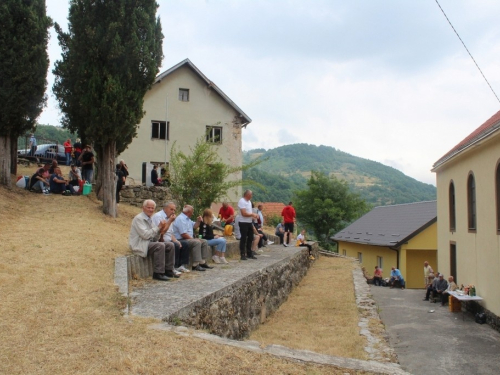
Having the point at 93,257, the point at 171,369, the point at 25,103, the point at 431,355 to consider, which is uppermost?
the point at 25,103

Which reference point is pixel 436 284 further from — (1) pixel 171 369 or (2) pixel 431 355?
(1) pixel 171 369

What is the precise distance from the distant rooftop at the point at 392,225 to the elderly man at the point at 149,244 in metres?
22.2

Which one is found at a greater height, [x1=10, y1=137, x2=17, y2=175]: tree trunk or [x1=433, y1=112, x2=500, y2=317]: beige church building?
[x1=10, y1=137, x2=17, y2=175]: tree trunk

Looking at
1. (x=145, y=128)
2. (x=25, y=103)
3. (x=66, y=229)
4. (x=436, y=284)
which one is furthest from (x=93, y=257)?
(x=145, y=128)

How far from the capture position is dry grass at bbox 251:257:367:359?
26.0 ft

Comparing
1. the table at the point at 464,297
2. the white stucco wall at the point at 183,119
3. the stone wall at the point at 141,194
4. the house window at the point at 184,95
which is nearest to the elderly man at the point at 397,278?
the white stucco wall at the point at 183,119

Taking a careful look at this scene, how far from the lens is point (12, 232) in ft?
33.7

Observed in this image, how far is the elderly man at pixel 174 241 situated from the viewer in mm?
9219

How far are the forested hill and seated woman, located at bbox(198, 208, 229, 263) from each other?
5243 centimetres

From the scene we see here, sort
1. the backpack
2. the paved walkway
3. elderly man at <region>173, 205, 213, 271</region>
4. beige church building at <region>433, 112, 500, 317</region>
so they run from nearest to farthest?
the paved walkway
elderly man at <region>173, 205, 213, 271</region>
beige church building at <region>433, 112, 500, 317</region>
the backpack

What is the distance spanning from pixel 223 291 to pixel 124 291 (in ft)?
5.28

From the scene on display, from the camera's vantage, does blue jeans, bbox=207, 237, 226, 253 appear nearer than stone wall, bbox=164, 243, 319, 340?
No

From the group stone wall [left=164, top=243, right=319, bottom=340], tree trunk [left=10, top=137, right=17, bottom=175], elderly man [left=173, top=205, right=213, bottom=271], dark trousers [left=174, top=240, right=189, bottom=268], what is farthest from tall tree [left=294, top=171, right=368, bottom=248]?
dark trousers [left=174, top=240, right=189, bottom=268]

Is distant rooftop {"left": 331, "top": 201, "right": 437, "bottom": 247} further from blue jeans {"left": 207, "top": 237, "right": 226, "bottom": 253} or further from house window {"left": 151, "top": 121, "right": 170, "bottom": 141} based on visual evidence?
blue jeans {"left": 207, "top": 237, "right": 226, "bottom": 253}
